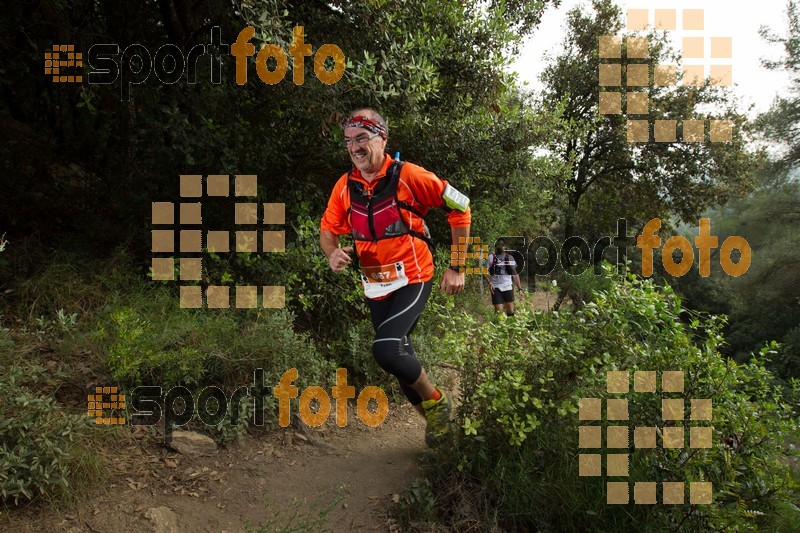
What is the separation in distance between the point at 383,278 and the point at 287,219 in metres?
2.80

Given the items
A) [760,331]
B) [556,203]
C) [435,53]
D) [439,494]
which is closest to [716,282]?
[760,331]

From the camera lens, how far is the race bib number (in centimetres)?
386

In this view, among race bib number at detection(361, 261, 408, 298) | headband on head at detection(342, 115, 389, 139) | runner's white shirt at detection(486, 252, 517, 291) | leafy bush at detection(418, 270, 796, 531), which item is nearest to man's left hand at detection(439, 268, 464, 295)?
race bib number at detection(361, 261, 408, 298)

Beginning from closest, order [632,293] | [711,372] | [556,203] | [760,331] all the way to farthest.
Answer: [711,372] → [632,293] → [556,203] → [760,331]

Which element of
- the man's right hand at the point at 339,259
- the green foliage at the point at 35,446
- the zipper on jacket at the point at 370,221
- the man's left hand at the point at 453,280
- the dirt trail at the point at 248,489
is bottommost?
the dirt trail at the point at 248,489

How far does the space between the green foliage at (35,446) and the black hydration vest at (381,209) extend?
257cm

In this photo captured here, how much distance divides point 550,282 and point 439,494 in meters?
1.98

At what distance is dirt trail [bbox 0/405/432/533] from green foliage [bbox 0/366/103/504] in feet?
0.61

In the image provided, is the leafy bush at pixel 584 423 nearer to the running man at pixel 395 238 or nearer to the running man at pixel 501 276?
the running man at pixel 395 238

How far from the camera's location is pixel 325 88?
16.5ft

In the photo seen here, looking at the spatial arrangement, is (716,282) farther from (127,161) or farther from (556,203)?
(127,161)

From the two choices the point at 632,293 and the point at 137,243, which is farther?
the point at 137,243

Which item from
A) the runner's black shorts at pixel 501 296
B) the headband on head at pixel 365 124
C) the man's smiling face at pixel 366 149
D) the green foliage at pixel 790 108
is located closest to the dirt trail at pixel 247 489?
the man's smiling face at pixel 366 149

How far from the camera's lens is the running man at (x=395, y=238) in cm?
369
